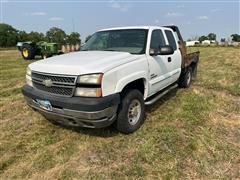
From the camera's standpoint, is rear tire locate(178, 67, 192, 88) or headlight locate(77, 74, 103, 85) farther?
rear tire locate(178, 67, 192, 88)

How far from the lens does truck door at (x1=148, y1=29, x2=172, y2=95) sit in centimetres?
434

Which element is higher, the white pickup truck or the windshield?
the windshield

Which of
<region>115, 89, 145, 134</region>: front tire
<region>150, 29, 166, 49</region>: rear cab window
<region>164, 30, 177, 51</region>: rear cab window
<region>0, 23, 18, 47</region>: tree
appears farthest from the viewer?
<region>0, 23, 18, 47</region>: tree

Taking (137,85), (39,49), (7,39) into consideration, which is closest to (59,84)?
(137,85)

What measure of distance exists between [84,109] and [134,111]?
114cm

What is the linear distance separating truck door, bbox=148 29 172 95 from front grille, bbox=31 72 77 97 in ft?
5.26

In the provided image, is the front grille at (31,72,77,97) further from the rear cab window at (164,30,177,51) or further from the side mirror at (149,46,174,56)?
the rear cab window at (164,30,177,51)

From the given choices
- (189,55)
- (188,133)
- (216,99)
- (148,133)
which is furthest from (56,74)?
(189,55)

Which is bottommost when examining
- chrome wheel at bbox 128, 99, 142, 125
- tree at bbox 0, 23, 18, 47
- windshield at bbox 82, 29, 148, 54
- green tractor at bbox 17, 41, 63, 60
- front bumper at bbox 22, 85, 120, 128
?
chrome wheel at bbox 128, 99, 142, 125

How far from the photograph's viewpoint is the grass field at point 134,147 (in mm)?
3061

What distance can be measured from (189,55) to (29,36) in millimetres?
81197

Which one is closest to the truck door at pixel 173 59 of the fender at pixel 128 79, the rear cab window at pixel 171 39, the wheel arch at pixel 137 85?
the rear cab window at pixel 171 39

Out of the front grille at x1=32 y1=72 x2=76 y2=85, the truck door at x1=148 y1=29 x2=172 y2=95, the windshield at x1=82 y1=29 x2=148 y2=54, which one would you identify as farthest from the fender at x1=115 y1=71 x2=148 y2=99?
the front grille at x1=32 y1=72 x2=76 y2=85

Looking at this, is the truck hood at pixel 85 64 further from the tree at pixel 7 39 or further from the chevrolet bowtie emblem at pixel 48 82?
the tree at pixel 7 39
